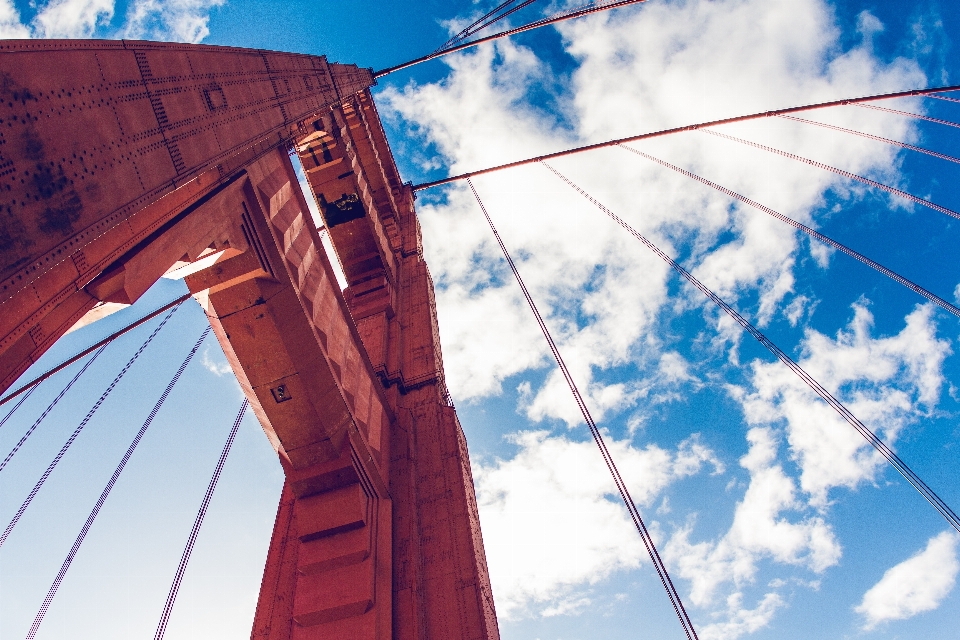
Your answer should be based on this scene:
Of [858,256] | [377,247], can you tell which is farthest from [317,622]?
[858,256]

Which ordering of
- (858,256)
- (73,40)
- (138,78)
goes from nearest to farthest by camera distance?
(73,40)
(138,78)
(858,256)

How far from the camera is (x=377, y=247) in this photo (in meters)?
14.4

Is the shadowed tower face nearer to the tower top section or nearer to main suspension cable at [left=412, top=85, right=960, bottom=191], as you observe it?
the tower top section

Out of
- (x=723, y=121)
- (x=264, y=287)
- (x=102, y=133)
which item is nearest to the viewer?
(x=102, y=133)

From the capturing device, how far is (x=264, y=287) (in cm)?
719

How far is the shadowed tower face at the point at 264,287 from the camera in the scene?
3.69 metres

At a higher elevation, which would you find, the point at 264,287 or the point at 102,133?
the point at 102,133

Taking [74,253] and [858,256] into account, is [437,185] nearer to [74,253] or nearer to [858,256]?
[858,256]

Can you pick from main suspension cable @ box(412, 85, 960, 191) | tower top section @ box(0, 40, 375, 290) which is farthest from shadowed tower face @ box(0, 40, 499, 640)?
main suspension cable @ box(412, 85, 960, 191)

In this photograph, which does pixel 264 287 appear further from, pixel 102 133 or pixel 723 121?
pixel 723 121

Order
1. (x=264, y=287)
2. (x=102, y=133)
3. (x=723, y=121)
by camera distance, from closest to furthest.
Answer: (x=102, y=133) → (x=264, y=287) → (x=723, y=121)

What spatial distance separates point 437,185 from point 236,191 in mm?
17927

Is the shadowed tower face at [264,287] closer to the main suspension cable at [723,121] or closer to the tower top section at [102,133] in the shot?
the tower top section at [102,133]

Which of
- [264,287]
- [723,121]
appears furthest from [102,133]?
[723,121]
